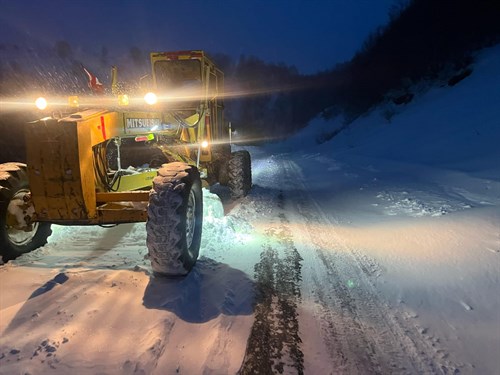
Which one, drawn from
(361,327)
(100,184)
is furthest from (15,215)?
(361,327)

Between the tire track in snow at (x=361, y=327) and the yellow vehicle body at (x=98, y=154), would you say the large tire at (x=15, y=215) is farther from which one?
the tire track in snow at (x=361, y=327)

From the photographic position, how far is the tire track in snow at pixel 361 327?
3.03 meters

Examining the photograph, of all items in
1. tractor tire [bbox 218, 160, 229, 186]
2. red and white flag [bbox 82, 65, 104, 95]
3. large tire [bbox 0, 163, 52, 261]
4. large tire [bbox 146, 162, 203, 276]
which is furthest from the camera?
tractor tire [bbox 218, 160, 229, 186]

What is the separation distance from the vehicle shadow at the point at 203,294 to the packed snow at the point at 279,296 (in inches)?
0.8

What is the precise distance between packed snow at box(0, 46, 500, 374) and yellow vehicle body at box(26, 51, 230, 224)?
2.27 feet

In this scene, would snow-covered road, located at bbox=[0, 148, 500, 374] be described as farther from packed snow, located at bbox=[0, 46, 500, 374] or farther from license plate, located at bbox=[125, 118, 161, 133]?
license plate, located at bbox=[125, 118, 161, 133]

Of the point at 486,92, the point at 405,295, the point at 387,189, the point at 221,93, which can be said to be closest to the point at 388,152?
the point at 486,92

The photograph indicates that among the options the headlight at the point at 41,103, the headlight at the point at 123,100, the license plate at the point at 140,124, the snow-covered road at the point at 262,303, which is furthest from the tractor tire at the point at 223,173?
the headlight at the point at 41,103

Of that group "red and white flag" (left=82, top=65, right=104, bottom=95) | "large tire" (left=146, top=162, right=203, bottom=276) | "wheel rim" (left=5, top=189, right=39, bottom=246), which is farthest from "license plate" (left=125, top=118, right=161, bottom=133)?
"wheel rim" (left=5, top=189, right=39, bottom=246)

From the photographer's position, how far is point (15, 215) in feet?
16.2

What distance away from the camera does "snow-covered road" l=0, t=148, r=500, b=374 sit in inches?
120

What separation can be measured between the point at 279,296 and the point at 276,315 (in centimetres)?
40

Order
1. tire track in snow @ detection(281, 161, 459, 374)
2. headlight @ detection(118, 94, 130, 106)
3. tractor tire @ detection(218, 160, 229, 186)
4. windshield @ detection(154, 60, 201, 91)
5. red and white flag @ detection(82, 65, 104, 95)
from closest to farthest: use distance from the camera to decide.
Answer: tire track in snow @ detection(281, 161, 459, 374), headlight @ detection(118, 94, 130, 106), red and white flag @ detection(82, 65, 104, 95), windshield @ detection(154, 60, 201, 91), tractor tire @ detection(218, 160, 229, 186)

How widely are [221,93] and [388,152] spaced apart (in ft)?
30.7
